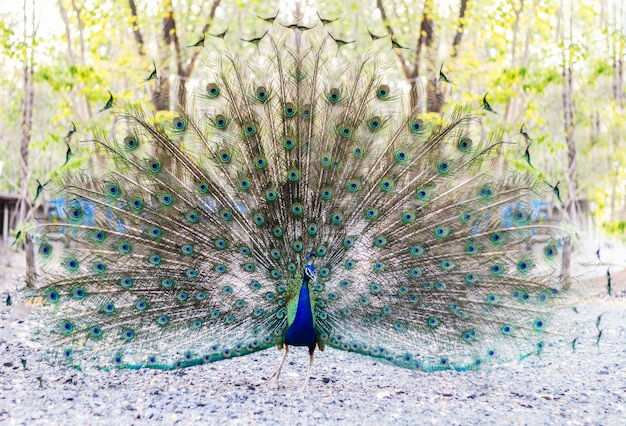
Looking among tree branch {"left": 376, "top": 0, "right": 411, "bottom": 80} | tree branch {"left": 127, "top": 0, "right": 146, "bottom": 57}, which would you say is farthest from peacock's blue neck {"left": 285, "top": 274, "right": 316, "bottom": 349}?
tree branch {"left": 127, "top": 0, "right": 146, "bottom": 57}

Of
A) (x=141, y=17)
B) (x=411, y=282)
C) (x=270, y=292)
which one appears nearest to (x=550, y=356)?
(x=411, y=282)

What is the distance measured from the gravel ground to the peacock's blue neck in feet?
1.67

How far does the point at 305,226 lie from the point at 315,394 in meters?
1.39

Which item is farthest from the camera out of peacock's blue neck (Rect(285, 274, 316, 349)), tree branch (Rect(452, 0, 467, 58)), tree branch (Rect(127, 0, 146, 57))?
tree branch (Rect(452, 0, 467, 58))

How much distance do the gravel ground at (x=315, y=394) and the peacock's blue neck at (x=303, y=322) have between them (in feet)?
1.67

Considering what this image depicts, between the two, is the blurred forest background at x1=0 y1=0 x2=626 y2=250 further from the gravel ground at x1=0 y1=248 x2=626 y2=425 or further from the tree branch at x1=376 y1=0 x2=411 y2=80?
the gravel ground at x1=0 y1=248 x2=626 y2=425

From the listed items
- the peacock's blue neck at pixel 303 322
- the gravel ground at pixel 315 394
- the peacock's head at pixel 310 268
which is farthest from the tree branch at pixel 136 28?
the peacock's blue neck at pixel 303 322

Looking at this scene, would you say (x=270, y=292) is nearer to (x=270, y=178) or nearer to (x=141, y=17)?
(x=270, y=178)

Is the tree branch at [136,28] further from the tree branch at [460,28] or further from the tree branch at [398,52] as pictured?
the tree branch at [460,28]

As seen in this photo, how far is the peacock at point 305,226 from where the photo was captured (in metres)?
5.13

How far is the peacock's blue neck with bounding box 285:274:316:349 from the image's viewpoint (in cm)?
508

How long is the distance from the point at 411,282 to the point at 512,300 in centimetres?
79

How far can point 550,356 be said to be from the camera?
6.95 meters

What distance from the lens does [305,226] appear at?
5234 mm
